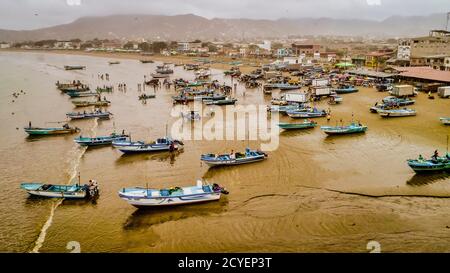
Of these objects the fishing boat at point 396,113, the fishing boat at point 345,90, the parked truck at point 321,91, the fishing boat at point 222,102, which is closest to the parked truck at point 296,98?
the parked truck at point 321,91

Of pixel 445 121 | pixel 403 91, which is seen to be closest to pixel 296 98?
pixel 403 91

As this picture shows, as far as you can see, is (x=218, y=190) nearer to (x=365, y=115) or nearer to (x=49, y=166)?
(x=49, y=166)

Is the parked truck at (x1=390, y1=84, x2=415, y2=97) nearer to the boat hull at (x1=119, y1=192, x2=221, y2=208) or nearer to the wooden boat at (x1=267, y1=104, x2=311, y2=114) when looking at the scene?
the wooden boat at (x1=267, y1=104, x2=311, y2=114)

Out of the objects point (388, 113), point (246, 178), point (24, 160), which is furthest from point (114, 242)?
point (388, 113)

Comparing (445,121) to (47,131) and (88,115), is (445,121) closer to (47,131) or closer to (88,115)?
(88,115)

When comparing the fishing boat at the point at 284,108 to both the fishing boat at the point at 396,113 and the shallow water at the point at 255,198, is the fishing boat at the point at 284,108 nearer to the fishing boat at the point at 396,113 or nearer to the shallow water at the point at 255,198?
the shallow water at the point at 255,198
